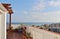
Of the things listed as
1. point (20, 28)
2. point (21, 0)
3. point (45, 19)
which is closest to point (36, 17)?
point (45, 19)

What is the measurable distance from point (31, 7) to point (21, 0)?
80.0 inches

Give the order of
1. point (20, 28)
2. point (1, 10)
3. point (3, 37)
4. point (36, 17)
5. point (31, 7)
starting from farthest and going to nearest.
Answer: point (31, 7) → point (36, 17) → point (20, 28) → point (3, 37) → point (1, 10)

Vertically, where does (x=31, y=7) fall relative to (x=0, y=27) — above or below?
above

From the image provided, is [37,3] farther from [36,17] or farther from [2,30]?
[2,30]

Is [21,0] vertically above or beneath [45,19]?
above

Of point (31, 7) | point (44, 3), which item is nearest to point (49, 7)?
point (44, 3)

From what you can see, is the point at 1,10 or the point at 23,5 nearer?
the point at 1,10

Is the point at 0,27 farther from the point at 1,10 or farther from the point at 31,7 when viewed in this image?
the point at 31,7

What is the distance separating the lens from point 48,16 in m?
22.0

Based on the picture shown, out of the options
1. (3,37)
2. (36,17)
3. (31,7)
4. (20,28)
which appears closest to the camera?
(3,37)

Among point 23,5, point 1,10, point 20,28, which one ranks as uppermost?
point 23,5

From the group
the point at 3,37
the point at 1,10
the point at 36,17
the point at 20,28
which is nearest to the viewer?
the point at 1,10

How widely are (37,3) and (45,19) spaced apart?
7.93ft

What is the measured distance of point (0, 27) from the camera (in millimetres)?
6129
